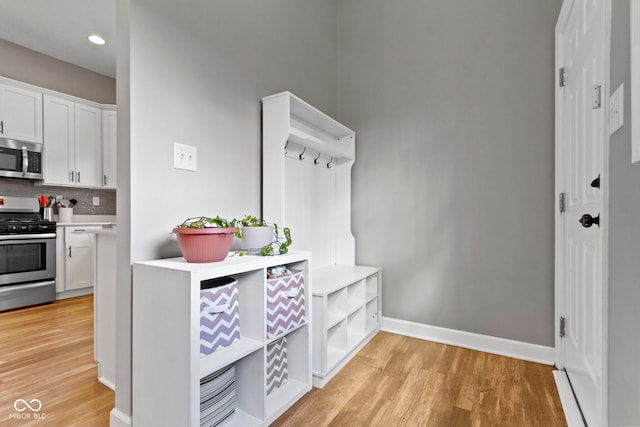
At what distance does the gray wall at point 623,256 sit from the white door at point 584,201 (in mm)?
75

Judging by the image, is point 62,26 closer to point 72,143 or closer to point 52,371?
point 72,143

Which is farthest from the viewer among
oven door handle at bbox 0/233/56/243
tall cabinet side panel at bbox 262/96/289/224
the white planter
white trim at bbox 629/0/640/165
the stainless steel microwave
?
the stainless steel microwave

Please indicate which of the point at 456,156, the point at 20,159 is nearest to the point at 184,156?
the point at 456,156

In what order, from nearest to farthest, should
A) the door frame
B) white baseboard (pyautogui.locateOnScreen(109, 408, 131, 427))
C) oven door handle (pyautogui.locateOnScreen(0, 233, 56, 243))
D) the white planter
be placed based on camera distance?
the door frame
white baseboard (pyautogui.locateOnScreen(109, 408, 131, 427))
the white planter
oven door handle (pyautogui.locateOnScreen(0, 233, 56, 243))

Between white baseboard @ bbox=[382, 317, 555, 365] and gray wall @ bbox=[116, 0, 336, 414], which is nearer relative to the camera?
gray wall @ bbox=[116, 0, 336, 414]

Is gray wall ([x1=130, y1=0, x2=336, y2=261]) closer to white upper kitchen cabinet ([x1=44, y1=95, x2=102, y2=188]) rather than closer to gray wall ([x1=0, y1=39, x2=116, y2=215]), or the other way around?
white upper kitchen cabinet ([x1=44, y1=95, x2=102, y2=188])

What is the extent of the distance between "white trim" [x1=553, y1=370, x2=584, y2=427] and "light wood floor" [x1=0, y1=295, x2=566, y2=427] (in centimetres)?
3

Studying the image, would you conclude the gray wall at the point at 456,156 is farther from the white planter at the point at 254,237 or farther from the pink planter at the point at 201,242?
the pink planter at the point at 201,242

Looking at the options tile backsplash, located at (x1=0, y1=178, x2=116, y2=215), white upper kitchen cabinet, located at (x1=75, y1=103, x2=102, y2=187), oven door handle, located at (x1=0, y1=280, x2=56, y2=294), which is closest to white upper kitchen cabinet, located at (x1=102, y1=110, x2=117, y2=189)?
white upper kitchen cabinet, located at (x1=75, y1=103, x2=102, y2=187)

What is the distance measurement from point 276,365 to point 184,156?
3.60ft

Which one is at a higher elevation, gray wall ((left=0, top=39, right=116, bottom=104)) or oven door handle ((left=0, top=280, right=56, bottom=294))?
gray wall ((left=0, top=39, right=116, bottom=104))

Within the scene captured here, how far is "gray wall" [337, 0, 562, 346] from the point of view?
2004 mm

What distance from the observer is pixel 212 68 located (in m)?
1.59

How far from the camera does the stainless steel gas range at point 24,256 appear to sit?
9.82 feet
